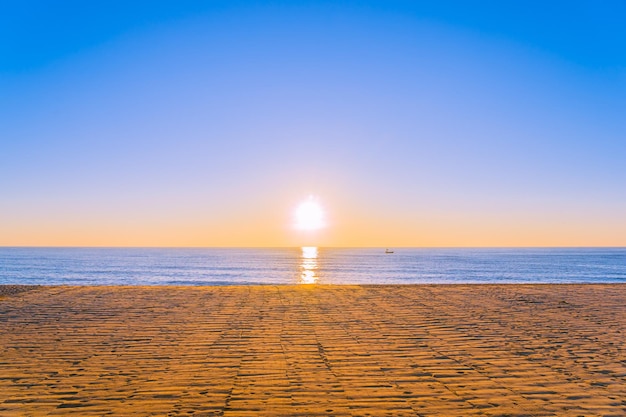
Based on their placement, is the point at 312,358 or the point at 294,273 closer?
the point at 312,358

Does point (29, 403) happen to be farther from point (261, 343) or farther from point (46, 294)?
point (46, 294)

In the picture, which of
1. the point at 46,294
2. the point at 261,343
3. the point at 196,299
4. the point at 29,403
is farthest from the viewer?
the point at 46,294

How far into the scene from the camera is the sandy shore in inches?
209

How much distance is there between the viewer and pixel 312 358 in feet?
24.0

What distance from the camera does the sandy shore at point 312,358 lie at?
5.30 metres

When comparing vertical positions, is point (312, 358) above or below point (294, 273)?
above

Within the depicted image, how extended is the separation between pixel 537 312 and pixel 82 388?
452 inches

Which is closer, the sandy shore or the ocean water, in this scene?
the sandy shore

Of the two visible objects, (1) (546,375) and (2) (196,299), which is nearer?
(1) (546,375)

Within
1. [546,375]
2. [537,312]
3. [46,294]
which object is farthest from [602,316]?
[46,294]

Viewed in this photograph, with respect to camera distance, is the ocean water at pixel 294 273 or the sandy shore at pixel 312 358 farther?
the ocean water at pixel 294 273

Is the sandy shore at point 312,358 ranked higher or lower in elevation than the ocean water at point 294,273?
higher

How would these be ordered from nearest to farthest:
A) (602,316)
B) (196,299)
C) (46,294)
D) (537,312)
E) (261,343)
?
(261,343) < (602,316) < (537,312) < (196,299) < (46,294)

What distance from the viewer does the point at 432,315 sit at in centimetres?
1170
